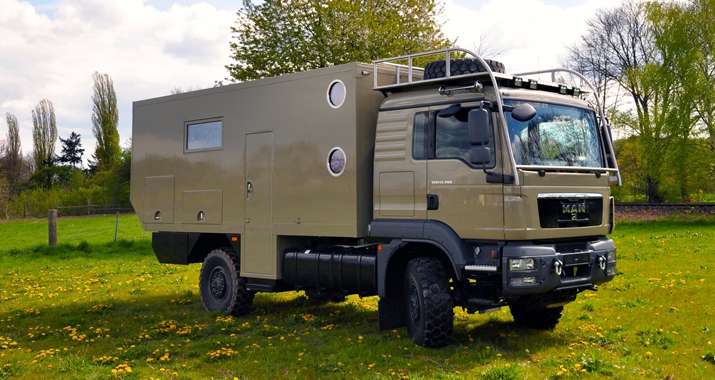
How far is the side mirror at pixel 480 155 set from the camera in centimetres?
716

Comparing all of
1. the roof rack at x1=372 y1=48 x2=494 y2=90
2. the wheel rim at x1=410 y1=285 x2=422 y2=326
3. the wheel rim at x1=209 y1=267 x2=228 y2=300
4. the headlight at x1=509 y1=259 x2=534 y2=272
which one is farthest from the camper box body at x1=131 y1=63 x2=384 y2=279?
the headlight at x1=509 y1=259 x2=534 y2=272

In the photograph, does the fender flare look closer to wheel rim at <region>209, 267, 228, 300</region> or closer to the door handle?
the door handle

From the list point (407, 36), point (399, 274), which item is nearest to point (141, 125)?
point (399, 274)

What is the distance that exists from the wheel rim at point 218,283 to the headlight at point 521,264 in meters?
5.34

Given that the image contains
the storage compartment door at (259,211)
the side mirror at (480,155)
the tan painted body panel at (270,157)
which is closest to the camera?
the side mirror at (480,155)

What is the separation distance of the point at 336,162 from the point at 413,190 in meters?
1.36

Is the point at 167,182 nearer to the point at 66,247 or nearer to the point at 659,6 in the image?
the point at 66,247

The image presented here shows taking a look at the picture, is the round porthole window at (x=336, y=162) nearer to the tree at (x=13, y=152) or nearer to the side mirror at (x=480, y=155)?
the side mirror at (x=480, y=155)

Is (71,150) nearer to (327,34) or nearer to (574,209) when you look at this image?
(327,34)

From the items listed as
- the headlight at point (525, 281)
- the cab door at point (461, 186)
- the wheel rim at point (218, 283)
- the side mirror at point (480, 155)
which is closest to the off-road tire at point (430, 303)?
the cab door at point (461, 186)

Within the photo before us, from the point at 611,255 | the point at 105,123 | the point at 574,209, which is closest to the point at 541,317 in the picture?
the point at 611,255

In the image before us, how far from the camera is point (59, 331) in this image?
974 cm

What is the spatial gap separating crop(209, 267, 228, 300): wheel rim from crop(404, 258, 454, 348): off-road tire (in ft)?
13.1

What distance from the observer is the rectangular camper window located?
10805 mm
